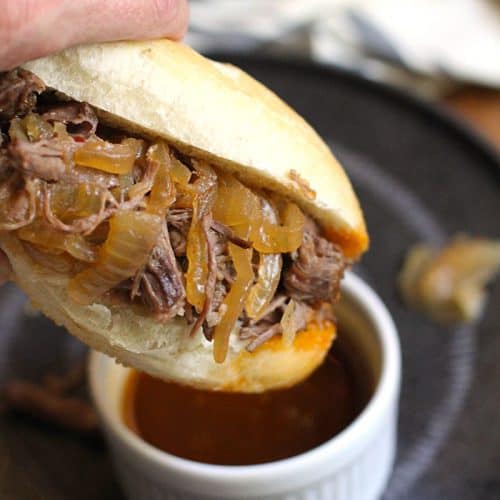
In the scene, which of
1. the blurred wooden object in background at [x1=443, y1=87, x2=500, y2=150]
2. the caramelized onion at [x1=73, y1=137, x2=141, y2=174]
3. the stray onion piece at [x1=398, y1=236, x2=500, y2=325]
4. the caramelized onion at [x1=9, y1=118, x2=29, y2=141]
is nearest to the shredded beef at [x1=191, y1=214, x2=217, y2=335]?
the caramelized onion at [x1=73, y1=137, x2=141, y2=174]

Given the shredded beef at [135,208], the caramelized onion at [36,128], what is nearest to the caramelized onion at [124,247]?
the shredded beef at [135,208]

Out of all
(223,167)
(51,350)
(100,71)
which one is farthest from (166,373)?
(51,350)

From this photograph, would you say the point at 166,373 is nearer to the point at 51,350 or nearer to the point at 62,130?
the point at 62,130

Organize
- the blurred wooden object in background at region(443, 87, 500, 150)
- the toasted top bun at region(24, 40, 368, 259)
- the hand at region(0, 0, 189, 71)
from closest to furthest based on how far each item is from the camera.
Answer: the hand at region(0, 0, 189, 71) → the toasted top bun at region(24, 40, 368, 259) → the blurred wooden object in background at region(443, 87, 500, 150)

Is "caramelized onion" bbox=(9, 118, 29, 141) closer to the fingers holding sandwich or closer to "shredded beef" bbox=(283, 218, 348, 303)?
the fingers holding sandwich

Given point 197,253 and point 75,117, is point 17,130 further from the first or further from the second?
point 197,253
